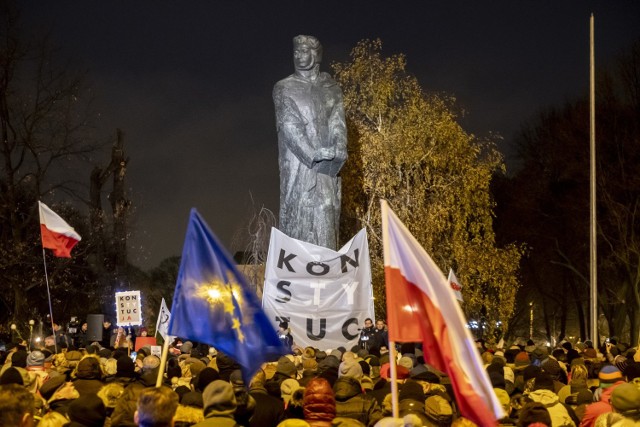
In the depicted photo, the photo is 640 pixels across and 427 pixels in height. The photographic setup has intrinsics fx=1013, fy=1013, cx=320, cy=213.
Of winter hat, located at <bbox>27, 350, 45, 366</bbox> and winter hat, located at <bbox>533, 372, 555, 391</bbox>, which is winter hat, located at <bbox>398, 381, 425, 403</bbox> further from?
winter hat, located at <bbox>27, 350, 45, 366</bbox>

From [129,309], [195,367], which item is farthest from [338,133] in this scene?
[195,367]

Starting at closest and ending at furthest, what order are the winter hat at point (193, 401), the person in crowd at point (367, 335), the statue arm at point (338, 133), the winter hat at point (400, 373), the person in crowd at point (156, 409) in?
the person in crowd at point (156, 409), the winter hat at point (193, 401), the winter hat at point (400, 373), the person in crowd at point (367, 335), the statue arm at point (338, 133)

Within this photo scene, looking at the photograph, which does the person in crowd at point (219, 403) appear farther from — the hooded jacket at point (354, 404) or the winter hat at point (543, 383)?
the winter hat at point (543, 383)

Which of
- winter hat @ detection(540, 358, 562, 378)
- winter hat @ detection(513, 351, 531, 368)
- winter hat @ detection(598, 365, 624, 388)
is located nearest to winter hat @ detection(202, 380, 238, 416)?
winter hat @ detection(598, 365, 624, 388)

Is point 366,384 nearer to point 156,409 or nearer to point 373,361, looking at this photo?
point 373,361

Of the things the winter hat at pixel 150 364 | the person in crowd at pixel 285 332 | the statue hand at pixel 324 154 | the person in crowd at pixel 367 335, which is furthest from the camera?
the statue hand at pixel 324 154

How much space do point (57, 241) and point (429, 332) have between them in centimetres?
1108

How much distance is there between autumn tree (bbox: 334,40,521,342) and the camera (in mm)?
32688

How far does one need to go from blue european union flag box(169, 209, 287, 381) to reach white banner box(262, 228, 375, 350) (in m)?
12.1

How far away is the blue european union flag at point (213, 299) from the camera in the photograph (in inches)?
284

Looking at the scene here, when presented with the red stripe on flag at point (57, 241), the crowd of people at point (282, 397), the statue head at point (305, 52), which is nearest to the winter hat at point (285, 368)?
the crowd of people at point (282, 397)

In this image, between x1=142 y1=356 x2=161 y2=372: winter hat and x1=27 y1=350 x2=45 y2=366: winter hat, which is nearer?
x1=27 y1=350 x2=45 y2=366: winter hat

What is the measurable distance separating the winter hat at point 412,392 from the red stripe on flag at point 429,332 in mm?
2242

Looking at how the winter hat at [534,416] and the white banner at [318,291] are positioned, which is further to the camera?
the white banner at [318,291]
